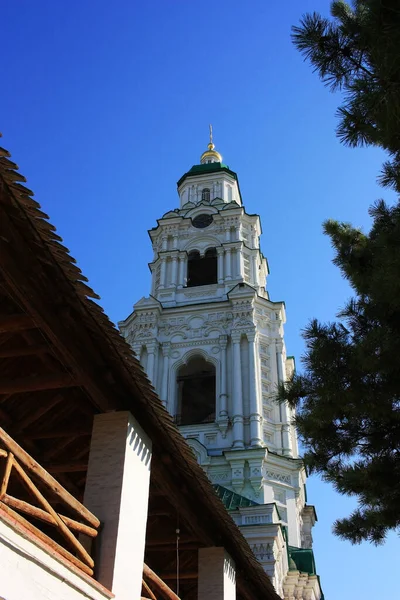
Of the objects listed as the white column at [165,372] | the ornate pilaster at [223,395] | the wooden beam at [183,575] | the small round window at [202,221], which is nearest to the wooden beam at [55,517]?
the wooden beam at [183,575]

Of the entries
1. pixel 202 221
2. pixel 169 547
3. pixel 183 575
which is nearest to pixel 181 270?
pixel 202 221

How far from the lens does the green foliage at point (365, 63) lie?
581 centimetres

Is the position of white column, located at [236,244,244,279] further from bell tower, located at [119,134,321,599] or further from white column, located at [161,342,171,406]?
white column, located at [161,342,171,406]

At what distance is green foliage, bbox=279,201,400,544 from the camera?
7793mm

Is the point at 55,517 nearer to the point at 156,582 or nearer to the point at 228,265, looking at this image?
the point at 156,582

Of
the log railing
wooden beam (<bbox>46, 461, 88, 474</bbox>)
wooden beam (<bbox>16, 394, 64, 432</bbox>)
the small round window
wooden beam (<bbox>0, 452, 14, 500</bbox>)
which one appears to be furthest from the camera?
the small round window

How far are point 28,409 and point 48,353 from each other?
58.0 inches

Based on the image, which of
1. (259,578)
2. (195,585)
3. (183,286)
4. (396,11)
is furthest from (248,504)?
(396,11)

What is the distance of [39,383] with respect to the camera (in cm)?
720

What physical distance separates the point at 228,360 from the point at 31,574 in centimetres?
2008

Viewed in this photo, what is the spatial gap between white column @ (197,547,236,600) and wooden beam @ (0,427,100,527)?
3863 millimetres

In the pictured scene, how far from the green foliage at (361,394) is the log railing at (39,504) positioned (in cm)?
317

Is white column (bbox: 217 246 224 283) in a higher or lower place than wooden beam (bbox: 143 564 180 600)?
higher

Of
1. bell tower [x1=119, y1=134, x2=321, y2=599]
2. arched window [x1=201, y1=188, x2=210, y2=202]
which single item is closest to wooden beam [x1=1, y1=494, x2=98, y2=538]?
bell tower [x1=119, y1=134, x2=321, y2=599]
